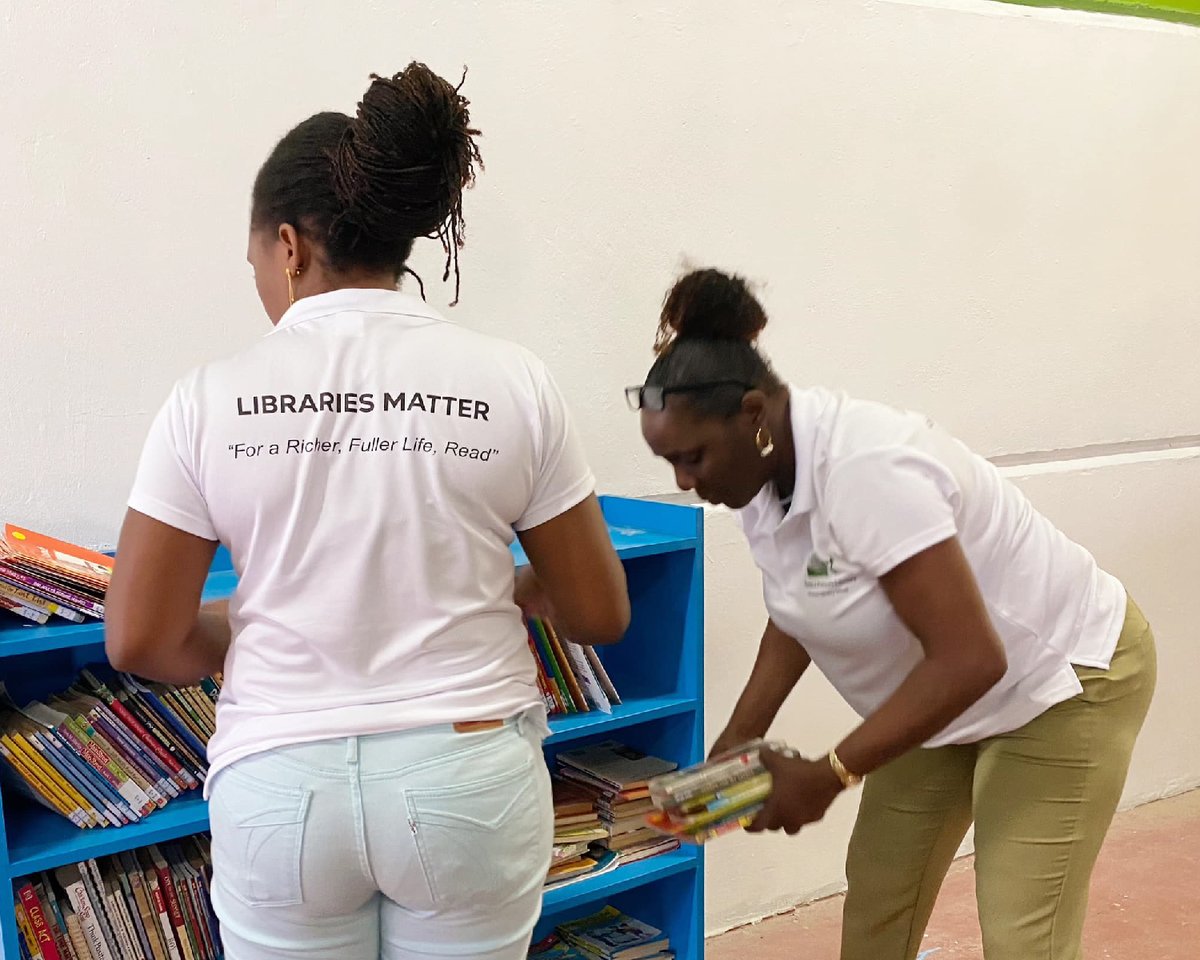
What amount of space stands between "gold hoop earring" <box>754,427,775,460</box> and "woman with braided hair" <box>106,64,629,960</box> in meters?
0.31

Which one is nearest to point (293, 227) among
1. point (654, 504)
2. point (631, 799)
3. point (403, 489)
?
point (403, 489)

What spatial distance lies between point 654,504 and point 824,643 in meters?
0.76

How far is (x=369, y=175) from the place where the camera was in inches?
49.3

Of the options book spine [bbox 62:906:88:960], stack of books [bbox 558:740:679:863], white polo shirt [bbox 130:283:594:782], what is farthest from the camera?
stack of books [bbox 558:740:679:863]

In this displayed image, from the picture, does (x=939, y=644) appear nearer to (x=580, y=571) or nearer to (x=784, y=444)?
(x=784, y=444)

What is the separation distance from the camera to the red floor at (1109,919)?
2789 mm

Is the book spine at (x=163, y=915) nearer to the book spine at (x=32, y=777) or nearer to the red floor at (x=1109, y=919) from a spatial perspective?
the book spine at (x=32, y=777)

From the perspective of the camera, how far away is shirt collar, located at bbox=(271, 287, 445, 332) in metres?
1.24

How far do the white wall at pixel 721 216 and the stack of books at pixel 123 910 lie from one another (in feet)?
1.91

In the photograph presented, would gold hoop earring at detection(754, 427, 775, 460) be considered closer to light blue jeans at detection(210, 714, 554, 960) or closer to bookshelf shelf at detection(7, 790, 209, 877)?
light blue jeans at detection(210, 714, 554, 960)

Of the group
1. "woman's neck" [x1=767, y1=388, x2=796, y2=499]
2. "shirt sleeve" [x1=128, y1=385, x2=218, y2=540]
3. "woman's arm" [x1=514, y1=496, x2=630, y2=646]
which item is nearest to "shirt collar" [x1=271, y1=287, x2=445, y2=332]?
"shirt sleeve" [x1=128, y1=385, x2=218, y2=540]

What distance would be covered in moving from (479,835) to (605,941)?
1.31 m

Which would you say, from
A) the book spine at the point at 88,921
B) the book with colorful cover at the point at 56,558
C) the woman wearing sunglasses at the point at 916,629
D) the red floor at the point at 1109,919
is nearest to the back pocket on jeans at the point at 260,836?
the book with colorful cover at the point at 56,558

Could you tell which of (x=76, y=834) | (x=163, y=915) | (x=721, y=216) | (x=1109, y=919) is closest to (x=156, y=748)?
(x=76, y=834)
